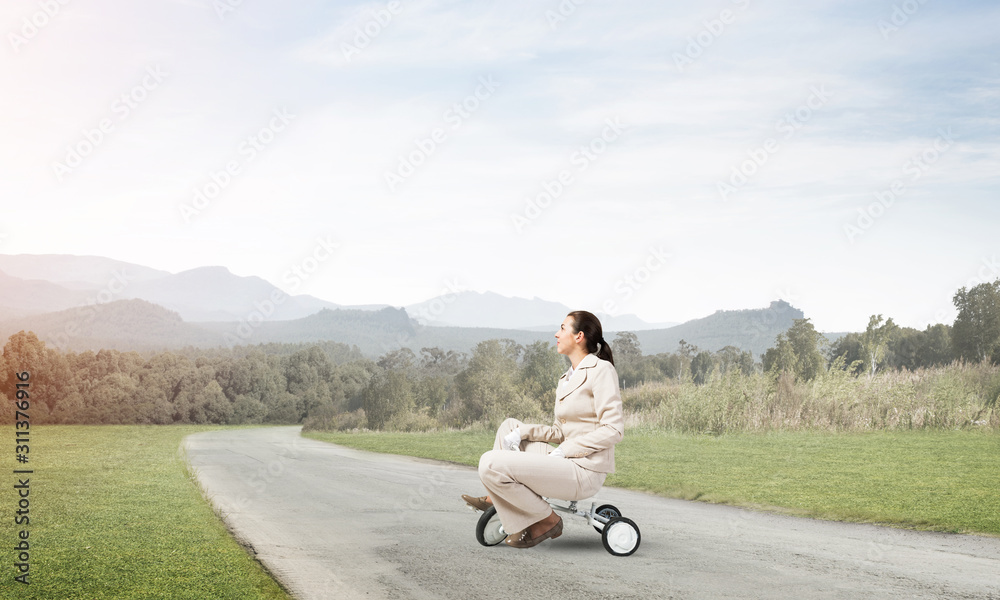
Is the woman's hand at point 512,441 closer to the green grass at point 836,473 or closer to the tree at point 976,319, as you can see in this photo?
the green grass at point 836,473

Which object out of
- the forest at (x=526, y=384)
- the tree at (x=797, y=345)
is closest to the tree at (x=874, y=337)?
the forest at (x=526, y=384)

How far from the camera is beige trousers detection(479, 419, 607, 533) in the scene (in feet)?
22.9

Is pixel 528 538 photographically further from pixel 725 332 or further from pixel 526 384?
pixel 725 332

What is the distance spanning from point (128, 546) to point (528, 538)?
4422 millimetres

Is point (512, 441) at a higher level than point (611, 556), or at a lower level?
higher

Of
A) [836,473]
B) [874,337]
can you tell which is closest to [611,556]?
[836,473]

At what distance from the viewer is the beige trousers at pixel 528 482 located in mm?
6988

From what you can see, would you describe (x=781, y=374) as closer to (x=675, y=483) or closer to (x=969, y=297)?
(x=675, y=483)

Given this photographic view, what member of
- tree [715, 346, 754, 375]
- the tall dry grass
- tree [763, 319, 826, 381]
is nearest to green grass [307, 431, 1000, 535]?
the tall dry grass

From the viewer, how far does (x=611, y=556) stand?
288 inches

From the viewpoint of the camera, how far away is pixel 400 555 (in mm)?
7539

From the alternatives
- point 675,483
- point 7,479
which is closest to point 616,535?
point 675,483

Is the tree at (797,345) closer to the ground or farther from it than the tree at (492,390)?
farther from it

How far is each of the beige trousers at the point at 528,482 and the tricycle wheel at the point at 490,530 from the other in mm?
585
